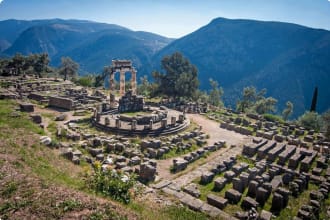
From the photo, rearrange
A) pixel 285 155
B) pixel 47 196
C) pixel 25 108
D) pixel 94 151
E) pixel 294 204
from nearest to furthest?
pixel 47 196 < pixel 294 204 < pixel 94 151 < pixel 285 155 < pixel 25 108

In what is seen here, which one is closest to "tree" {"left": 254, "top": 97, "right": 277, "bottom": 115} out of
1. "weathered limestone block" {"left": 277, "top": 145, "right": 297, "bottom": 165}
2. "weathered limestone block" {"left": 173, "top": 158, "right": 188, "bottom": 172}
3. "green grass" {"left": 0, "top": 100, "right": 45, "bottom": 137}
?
"weathered limestone block" {"left": 277, "top": 145, "right": 297, "bottom": 165}

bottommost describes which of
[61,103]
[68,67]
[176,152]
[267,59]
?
[176,152]

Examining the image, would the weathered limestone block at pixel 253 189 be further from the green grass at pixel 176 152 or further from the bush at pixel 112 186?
the bush at pixel 112 186

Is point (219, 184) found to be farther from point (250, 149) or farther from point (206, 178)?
point (250, 149)

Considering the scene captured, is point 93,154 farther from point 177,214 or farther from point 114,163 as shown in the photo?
point 177,214

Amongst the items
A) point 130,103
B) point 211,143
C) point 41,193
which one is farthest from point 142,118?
point 41,193

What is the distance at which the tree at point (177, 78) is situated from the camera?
44406 mm

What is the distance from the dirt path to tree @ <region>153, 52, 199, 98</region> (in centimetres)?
736

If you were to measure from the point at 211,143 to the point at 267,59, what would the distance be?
150261mm

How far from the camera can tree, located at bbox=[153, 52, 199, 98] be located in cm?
4441

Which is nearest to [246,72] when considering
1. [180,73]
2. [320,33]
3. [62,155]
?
[320,33]

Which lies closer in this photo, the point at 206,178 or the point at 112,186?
the point at 112,186

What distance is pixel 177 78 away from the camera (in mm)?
45500

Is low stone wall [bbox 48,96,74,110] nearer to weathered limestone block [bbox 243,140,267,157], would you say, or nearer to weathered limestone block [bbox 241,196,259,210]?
weathered limestone block [bbox 243,140,267,157]
